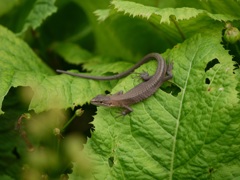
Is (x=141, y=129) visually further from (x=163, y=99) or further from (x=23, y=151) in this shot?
(x=23, y=151)

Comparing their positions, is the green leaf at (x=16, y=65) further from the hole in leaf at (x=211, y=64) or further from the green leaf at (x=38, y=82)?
the hole in leaf at (x=211, y=64)

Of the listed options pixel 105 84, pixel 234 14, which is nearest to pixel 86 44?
pixel 105 84

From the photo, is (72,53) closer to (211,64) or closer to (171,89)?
(171,89)

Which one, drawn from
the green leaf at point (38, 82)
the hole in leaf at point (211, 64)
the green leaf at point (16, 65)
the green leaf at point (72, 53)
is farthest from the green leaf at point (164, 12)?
the green leaf at point (72, 53)

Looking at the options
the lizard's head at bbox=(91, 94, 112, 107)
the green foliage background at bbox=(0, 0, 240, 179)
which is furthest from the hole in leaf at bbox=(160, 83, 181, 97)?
the lizard's head at bbox=(91, 94, 112, 107)

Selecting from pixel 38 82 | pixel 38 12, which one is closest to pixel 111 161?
pixel 38 82
